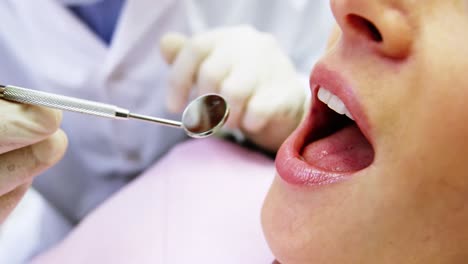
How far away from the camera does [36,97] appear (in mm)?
617

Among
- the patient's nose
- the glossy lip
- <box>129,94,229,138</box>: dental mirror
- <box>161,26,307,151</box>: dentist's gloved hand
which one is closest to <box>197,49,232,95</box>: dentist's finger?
<box>161,26,307,151</box>: dentist's gloved hand

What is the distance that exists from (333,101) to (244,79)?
32 centimetres

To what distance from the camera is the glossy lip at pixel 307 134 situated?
1.80 feet

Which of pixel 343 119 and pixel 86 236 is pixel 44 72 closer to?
pixel 86 236

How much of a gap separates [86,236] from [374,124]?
473 millimetres

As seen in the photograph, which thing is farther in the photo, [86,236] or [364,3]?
[86,236]

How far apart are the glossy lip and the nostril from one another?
0.05 meters

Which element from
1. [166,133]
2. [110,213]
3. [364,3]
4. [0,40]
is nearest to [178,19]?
[166,133]

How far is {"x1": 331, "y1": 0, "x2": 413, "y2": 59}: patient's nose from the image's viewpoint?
0.51 m

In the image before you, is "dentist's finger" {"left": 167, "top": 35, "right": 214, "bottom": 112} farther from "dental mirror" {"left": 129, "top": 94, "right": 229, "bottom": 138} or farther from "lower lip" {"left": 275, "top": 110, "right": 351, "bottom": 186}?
"lower lip" {"left": 275, "top": 110, "right": 351, "bottom": 186}

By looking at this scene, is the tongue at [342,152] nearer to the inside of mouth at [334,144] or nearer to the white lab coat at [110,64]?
the inside of mouth at [334,144]

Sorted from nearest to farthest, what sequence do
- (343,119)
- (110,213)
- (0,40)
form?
(343,119) < (110,213) < (0,40)

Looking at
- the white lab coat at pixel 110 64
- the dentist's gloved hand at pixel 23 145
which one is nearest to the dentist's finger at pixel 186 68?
the white lab coat at pixel 110 64

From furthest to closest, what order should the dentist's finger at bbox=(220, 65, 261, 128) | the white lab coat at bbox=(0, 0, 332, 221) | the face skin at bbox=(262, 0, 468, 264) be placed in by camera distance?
the white lab coat at bbox=(0, 0, 332, 221), the dentist's finger at bbox=(220, 65, 261, 128), the face skin at bbox=(262, 0, 468, 264)
